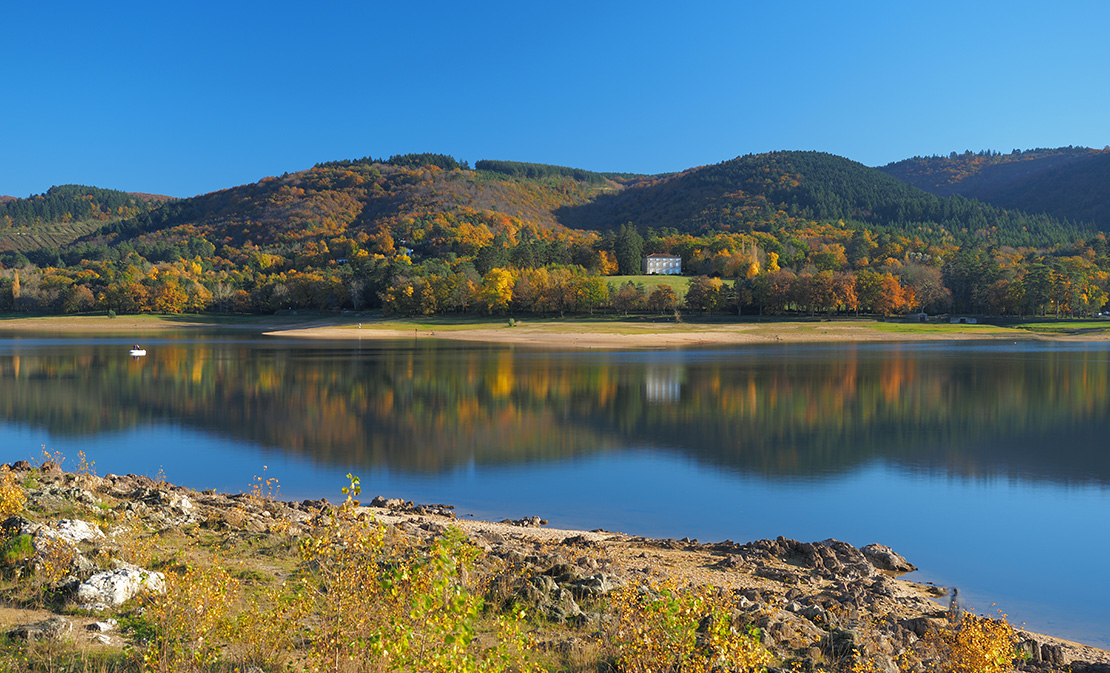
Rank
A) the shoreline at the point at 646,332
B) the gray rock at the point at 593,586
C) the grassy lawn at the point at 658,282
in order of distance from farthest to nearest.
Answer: the grassy lawn at the point at 658,282 < the shoreline at the point at 646,332 < the gray rock at the point at 593,586

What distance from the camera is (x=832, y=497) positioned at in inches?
630

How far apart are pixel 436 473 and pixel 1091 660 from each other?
1325cm

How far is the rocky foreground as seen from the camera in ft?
23.5

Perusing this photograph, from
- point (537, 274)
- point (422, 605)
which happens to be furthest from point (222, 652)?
point (537, 274)

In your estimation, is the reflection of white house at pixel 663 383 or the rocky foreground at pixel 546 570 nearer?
the rocky foreground at pixel 546 570

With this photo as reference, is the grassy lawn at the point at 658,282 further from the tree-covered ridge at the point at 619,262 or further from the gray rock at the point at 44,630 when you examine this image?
the gray rock at the point at 44,630

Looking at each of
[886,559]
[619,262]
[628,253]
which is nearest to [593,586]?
[886,559]

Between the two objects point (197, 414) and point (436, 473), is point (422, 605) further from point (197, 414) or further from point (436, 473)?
point (197, 414)

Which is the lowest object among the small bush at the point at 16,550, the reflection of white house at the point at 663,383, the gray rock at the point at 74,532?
the reflection of white house at the point at 663,383

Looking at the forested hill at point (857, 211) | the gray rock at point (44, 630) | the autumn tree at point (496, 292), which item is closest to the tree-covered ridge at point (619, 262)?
the autumn tree at point (496, 292)

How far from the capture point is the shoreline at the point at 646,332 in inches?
2940

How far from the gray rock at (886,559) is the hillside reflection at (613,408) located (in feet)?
20.0

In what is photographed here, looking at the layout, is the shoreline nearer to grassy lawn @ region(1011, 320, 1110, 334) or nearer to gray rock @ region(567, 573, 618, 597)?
grassy lawn @ region(1011, 320, 1110, 334)

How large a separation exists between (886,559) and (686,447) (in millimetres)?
9792
